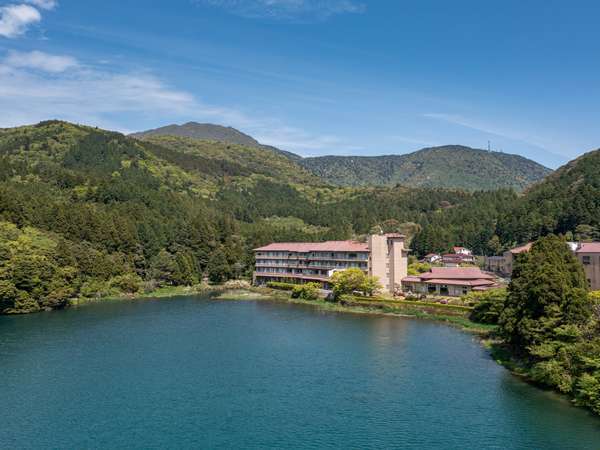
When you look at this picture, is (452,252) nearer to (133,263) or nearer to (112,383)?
(133,263)

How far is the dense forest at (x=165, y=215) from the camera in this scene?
71.7 meters

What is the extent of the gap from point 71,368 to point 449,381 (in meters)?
25.8

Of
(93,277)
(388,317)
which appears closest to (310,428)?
(388,317)

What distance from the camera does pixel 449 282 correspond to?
213ft

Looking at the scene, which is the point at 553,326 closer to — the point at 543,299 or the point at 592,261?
the point at 543,299

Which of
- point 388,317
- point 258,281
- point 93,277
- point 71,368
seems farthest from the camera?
point 258,281

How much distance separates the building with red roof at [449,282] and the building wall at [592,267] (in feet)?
34.9

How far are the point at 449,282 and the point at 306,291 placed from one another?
19.4 meters

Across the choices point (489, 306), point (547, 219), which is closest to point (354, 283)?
point (489, 306)

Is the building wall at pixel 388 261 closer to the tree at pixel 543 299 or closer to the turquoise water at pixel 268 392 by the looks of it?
the turquoise water at pixel 268 392

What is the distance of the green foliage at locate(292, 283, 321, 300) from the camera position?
72.7 meters

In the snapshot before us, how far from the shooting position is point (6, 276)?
6041 cm

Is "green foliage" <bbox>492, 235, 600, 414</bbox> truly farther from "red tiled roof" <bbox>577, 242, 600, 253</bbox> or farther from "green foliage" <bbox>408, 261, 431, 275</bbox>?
"green foliage" <bbox>408, 261, 431, 275</bbox>

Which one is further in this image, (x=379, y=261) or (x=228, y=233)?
(x=228, y=233)
